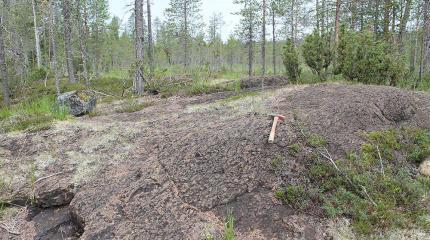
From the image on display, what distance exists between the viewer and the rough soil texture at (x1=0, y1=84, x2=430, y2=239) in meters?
3.75

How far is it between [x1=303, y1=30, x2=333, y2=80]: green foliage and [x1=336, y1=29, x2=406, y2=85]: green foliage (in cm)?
72

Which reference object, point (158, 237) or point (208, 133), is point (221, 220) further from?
point (208, 133)

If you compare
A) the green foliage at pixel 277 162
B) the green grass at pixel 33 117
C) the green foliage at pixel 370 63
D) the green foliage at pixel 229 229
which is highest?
the green foliage at pixel 370 63

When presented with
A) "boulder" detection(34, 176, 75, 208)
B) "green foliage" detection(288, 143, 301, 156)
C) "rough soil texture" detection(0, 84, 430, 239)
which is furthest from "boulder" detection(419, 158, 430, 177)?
"boulder" detection(34, 176, 75, 208)

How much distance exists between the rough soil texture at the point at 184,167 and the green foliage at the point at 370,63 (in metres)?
1.54

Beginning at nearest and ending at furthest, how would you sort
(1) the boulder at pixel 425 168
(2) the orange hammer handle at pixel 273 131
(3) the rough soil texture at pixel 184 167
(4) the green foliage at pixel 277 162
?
(3) the rough soil texture at pixel 184 167
(4) the green foliage at pixel 277 162
(1) the boulder at pixel 425 168
(2) the orange hammer handle at pixel 273 131

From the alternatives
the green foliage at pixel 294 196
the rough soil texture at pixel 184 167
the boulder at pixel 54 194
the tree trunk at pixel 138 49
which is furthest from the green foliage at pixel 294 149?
the tree trunk at pixel 138 49

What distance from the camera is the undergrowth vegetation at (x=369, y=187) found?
366cm

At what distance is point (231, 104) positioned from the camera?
285 inches

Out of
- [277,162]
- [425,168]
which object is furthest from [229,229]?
[425,168]

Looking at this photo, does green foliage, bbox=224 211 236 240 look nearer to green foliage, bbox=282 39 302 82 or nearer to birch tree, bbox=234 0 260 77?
green foliage, bbox=282 39 302 82

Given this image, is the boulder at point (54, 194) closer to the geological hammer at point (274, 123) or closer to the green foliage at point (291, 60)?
the geological hammer at point (274, 123)

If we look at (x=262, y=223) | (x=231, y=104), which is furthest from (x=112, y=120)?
(x=262, y=223)

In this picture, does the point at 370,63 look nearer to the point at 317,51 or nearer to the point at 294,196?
the point at 317,51
